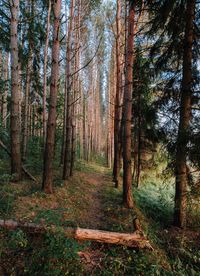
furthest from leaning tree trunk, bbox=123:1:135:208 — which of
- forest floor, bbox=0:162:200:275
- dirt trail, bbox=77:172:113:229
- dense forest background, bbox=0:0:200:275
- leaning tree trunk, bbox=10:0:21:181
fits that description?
leaning tree trunk, bbox=10:0:21:181

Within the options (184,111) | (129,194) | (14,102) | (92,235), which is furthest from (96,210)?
(14,102)

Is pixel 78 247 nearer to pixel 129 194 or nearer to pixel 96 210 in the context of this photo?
pixel 96 210

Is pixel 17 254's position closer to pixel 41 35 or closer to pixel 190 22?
pixel 190 22

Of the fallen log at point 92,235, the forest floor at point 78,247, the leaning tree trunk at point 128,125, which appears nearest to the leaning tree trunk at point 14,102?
the forest floor at point 78,247

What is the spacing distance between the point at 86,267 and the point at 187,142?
322 centimetres

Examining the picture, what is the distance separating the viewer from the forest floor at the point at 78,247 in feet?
9.89

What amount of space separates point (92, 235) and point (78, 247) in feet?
1.41

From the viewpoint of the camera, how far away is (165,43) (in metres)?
5.63

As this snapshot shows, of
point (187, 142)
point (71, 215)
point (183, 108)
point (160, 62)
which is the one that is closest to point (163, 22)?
point (160, 62)

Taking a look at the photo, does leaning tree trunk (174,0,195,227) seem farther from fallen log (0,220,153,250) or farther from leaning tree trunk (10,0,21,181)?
leaning tree trunk (10,0,21,181)

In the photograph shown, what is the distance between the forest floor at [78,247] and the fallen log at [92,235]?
0.11 m

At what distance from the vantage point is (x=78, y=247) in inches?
126

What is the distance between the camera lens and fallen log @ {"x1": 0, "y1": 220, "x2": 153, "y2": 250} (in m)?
3.45

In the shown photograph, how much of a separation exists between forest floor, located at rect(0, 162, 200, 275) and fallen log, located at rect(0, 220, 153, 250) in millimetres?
109
